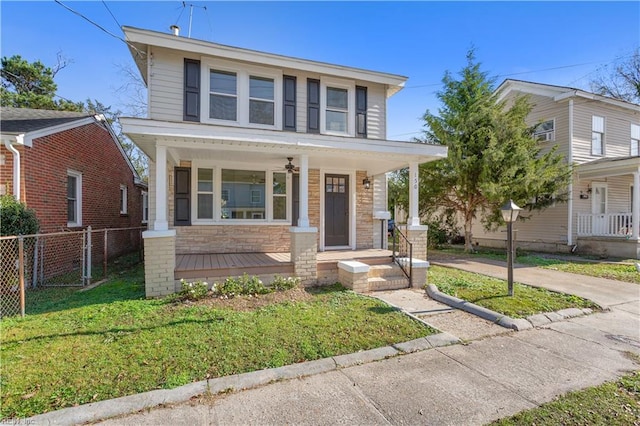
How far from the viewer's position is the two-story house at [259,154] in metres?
6.06

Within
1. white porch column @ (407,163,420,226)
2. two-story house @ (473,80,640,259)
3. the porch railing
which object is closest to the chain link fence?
white porch column @ (407,163,420,226)

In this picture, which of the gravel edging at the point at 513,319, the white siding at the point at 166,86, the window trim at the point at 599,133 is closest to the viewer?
the gravel edging at the point at 513,319

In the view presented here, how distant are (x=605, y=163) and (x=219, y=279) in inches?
589

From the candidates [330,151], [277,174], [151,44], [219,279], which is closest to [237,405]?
[219,279]

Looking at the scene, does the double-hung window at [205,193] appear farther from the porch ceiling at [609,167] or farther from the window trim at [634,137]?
the window trim at [634,137]

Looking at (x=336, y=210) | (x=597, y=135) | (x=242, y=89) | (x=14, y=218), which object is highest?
(x=597, y=135)

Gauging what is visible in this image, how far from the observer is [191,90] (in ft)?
24.1

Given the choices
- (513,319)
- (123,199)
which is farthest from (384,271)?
(123,199)

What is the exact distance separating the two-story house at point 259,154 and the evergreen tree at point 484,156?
13.7 ft

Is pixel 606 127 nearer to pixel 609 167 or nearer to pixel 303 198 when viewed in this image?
pixel 609 167

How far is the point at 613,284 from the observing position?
747 cm

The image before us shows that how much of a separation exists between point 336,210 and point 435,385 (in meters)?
6.17

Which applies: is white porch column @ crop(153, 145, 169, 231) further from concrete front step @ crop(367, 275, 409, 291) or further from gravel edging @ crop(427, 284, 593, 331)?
gravel edging @ crop(427, 284, 593, 331)

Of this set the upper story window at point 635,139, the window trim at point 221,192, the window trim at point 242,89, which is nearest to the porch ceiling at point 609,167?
the upper story window at point 635,139
